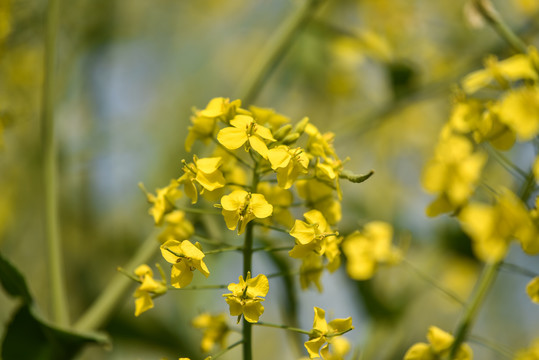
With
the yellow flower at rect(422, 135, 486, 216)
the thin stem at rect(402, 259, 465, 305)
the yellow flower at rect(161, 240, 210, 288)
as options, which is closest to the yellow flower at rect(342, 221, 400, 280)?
the thin stem at rect(402, 259, 465, 305)

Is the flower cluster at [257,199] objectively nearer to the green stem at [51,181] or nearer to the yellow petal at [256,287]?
the yellow petal at [256,287]

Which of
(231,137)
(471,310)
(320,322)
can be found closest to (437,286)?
(471,310)

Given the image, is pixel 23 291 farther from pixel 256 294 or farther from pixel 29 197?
pixel 29 197

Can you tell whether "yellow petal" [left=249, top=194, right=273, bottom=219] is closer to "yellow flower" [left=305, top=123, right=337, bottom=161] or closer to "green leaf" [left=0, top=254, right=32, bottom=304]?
"yellow flower" [left=305, top=123, right=337, bottom=161]

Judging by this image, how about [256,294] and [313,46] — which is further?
[313,46]

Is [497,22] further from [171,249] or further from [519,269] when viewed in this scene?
[171,249]

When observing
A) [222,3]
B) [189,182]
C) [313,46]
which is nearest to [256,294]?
[189,182]

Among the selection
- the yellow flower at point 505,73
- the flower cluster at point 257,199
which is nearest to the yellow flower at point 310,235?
the flower cluster at point 257,199
